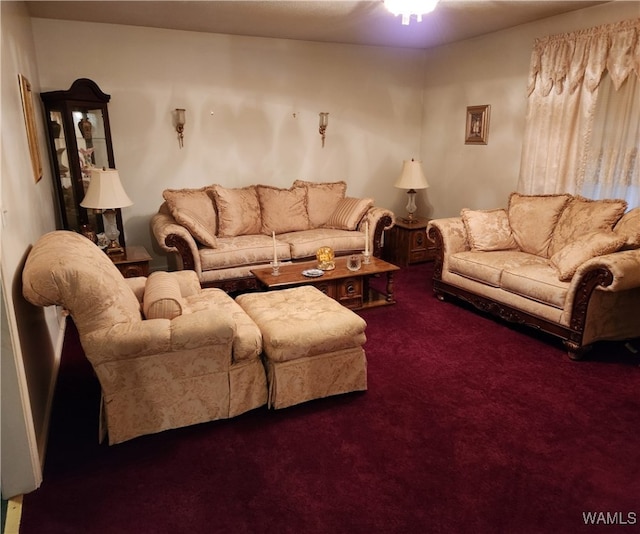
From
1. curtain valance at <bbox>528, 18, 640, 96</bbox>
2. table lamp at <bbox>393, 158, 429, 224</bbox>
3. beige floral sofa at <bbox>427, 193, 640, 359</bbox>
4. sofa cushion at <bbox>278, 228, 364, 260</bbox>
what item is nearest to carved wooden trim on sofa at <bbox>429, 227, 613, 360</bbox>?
beige floral sofa at <bbox>427, 193, 640, 359</bbox>

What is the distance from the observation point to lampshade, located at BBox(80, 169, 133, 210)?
3.66m

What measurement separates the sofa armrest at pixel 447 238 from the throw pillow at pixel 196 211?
1.99m

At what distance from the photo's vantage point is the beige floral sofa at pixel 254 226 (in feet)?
13.5

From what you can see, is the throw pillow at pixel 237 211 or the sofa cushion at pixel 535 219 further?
the throw pillow at pixel 237 211

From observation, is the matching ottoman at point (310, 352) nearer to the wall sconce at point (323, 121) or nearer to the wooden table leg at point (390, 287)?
the wooden table leg at point (390, 287)

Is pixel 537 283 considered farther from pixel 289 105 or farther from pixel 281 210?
pixel 289 105

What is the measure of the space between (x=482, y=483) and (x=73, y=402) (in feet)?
7.05

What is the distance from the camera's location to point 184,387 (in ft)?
7.47

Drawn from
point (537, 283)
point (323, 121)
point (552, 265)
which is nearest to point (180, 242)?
point (323, 121)

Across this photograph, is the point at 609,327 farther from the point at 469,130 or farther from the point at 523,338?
the point at 469,130

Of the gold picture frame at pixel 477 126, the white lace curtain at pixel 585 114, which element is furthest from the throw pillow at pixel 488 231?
the gold picture frame at pixel 477 126

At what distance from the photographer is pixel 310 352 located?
2.45 metres

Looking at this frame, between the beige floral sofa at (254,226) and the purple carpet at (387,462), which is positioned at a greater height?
the beige floral sofa at (254,226)

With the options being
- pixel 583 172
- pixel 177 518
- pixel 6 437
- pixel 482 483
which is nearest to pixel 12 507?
pixel 6 437
